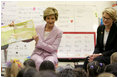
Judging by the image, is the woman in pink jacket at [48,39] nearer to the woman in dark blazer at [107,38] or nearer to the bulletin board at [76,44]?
the woman in dark blazer at [107,38]

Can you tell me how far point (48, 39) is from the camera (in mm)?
2385

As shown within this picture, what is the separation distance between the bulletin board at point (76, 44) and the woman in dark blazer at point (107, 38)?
128 centimetres

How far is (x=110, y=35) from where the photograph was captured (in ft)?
7.38

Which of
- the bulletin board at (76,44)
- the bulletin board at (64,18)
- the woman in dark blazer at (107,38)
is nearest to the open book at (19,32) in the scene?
the woman in dark blazer at (107,38)

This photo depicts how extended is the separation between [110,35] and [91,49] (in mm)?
1428

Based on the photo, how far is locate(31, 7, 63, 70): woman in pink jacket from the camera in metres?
2.30

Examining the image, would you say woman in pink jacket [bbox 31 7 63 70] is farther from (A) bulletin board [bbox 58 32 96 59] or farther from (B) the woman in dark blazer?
(A) bulletin board [bbox 58 32 96 59]

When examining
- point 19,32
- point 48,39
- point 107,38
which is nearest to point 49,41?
point 48,39

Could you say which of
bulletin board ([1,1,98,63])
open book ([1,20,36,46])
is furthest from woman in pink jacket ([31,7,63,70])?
bulletin board ([1,1,98,63])

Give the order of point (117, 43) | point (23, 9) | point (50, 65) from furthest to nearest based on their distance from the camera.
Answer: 1. point (23, 9)
2. point (117, 43)
3. point (50, 65)

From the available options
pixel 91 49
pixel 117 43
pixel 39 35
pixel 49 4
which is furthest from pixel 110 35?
pixel 49 4

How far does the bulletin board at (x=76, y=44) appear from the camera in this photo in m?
3.63

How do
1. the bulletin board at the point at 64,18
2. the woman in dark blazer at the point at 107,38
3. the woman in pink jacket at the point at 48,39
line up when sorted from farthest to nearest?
1. the bulletin board at the point at 64,18
2. the woman in pink jacket at the point at 48,39
3. the woman in dark blazer at the point at 107,38

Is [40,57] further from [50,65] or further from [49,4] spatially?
[49,4]
